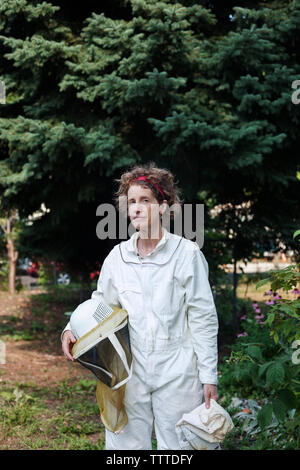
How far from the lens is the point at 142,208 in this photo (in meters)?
2.16

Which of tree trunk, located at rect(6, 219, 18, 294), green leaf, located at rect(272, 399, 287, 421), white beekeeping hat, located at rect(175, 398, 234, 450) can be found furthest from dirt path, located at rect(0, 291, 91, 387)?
tree trunk, located at rect(6, 219, 18, 294)

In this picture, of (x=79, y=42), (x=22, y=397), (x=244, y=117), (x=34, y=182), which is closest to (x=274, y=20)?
(x=244, y=117)

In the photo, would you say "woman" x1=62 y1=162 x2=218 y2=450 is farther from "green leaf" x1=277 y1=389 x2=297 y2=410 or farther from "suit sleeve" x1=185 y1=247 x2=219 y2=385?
"green leaf" x1=277 y1=389 x2=297 y2=410

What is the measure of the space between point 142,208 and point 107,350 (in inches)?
24.5

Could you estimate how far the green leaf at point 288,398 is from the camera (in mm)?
2359

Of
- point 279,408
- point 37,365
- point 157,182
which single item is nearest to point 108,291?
point 157,182

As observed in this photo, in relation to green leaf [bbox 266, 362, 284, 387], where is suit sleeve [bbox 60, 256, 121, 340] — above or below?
above

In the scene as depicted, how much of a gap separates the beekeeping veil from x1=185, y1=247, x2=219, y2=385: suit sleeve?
28cm

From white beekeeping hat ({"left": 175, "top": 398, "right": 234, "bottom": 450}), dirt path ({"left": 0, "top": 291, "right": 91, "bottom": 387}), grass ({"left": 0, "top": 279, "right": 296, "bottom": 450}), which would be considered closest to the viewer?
white beekeeping hat ({"left": 175, "top": 398, "right": 234, "bottom": 450})

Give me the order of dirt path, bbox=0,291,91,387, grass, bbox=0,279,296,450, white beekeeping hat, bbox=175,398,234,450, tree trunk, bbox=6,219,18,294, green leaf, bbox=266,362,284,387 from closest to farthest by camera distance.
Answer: white beekeeping hat, bbox=175,398,234,450 → green leaf, bbox=266,362,284,387 → grass, bbox=0,279,296,450 → dirt path, bbox=0,291,91,387 → tree trunk, bbox=6,219,18,294

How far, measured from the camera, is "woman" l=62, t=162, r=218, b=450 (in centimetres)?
206

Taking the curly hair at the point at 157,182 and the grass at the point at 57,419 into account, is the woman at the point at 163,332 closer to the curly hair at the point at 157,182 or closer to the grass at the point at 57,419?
the curly hair at the point at 157,182

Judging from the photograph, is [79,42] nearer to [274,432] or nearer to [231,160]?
[231,160]

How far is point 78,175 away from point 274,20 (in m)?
2.30
